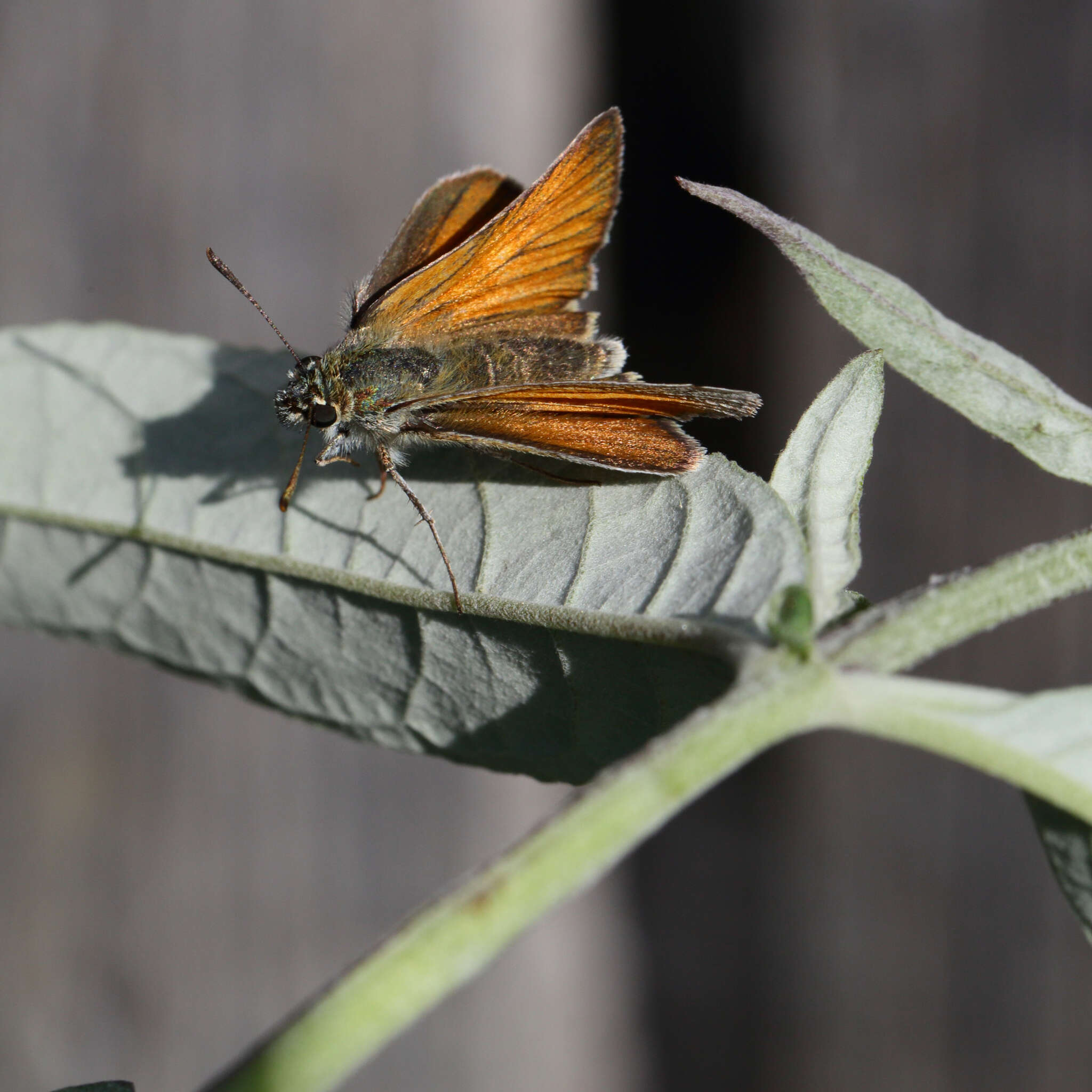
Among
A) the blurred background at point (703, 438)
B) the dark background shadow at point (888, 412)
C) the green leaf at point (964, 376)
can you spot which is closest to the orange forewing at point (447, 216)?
the green leaf at point (964, 376)

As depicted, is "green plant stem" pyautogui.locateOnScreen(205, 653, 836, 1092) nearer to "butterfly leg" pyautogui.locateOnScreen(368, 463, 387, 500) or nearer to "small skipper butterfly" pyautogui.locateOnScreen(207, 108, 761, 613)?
"small skipper butterfly" pyautogui.locateOnScreen(207, 108, 761, 613)

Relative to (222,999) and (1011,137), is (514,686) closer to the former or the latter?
(222,999)

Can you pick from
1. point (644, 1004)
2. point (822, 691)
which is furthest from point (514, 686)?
point (644, 1004)

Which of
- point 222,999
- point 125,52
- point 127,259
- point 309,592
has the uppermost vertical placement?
point 125,52

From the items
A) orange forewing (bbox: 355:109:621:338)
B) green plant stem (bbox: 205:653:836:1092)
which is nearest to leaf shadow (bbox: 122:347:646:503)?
orange forewing (bbox: 355:109:621:338)

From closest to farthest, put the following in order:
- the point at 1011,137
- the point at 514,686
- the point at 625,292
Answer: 1. the point at 514,686
2. the point at 1011,137
3. the point at 625,292

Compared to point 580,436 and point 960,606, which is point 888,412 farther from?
point 960,606
